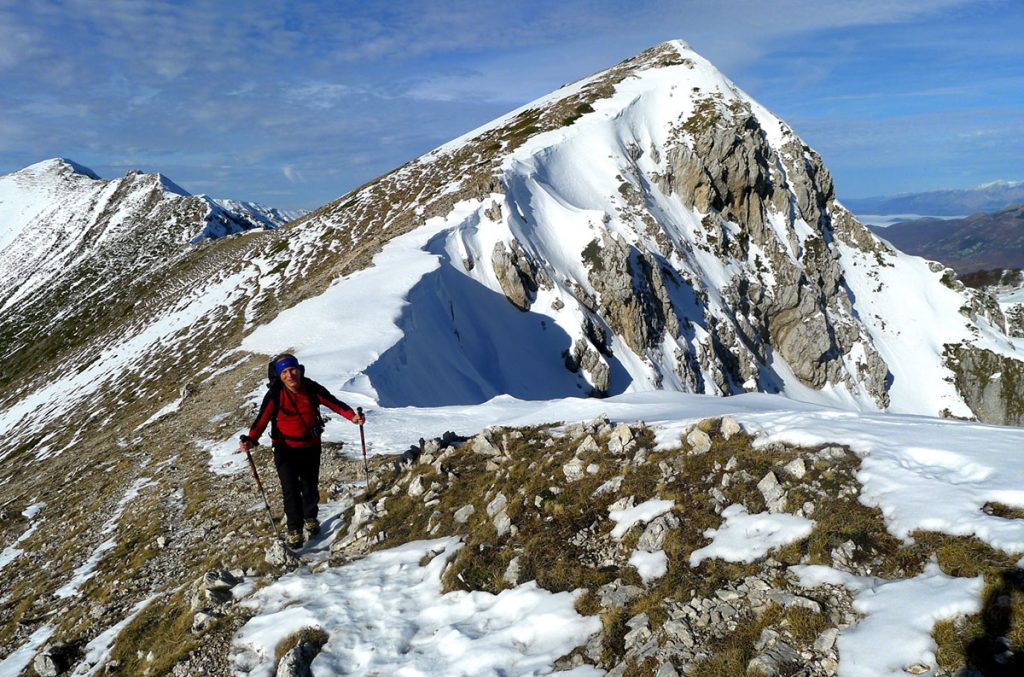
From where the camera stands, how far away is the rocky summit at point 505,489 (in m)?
6.72

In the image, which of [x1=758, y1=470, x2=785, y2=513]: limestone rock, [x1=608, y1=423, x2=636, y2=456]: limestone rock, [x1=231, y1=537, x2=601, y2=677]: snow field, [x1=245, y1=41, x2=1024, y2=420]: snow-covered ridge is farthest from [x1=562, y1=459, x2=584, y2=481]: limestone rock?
[x1=245, y1=41, x2=1024, y2=420]: snow-covered ridge

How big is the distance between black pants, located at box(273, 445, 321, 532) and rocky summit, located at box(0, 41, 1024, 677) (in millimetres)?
630

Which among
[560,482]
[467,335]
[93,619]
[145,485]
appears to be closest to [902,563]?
[560,482]

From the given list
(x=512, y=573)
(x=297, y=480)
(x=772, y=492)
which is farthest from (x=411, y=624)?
(x=772, y=492)

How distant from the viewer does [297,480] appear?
36.3 ft

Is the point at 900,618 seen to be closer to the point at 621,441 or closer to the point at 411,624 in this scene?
the point at 621,441

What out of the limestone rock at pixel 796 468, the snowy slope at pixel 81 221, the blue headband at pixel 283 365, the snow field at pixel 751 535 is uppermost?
the snowy slope at pixel 81 221

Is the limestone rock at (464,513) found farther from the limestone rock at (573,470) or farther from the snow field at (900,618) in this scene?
the snow field at (900,618)

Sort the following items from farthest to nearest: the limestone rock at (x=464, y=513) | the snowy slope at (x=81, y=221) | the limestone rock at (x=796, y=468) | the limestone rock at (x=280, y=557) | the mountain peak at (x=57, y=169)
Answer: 1. the mountain peak at (x=57, y=169)
2. the snowy slope at (x=81, y=221)
3. the limestone rock at (x=464, y=513)
4. the limestone rock at (x=280, y=557)
5. the limestone rock at (x=796, y=468)

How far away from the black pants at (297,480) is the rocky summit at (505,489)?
0.63 m

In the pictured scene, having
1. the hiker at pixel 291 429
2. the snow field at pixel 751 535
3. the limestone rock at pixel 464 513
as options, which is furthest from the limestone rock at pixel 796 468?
the hiker at pixel 291 429

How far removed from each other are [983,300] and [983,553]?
312ft

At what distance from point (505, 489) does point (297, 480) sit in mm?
4210

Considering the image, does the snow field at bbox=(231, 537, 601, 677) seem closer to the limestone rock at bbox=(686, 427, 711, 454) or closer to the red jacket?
the red jacket
